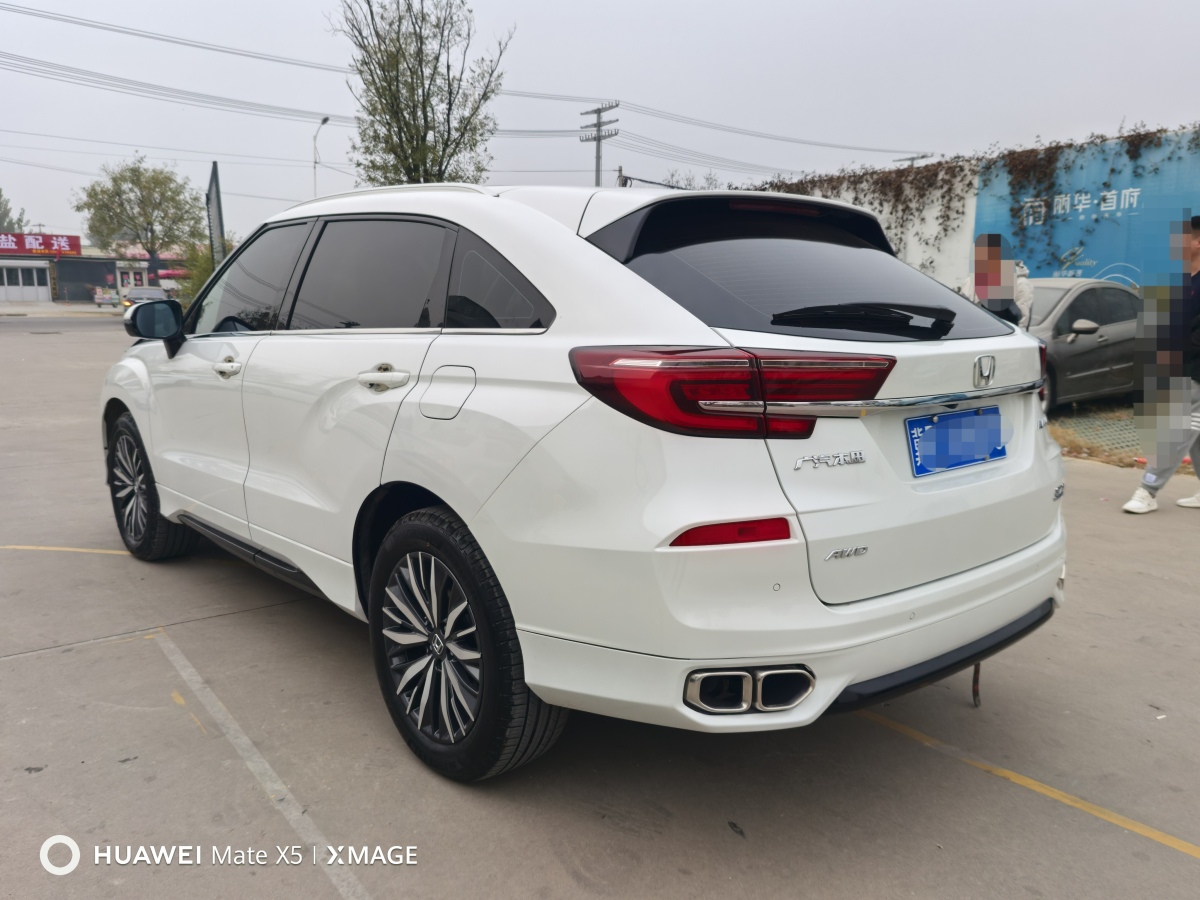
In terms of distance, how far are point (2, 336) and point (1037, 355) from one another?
3079 cm

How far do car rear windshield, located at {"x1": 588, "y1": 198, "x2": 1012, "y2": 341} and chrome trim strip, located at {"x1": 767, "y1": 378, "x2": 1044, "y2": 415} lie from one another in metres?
0.16

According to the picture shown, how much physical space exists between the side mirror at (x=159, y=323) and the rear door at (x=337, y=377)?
37.4 inches

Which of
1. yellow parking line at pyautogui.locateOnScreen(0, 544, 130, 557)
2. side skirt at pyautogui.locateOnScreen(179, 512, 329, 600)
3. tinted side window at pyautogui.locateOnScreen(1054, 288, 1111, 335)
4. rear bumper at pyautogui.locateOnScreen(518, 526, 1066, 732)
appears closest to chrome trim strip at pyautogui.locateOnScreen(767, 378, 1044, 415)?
rear bumper at pyautogui.locateOnScreen(518, 526, 1066, 732)

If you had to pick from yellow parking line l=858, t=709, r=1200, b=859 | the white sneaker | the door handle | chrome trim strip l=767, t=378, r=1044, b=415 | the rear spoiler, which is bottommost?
yellow parking line l=858, t=709, r=1200, b=859

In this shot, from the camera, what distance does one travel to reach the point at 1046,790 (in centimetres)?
263

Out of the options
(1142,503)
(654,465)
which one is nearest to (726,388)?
(654,465)

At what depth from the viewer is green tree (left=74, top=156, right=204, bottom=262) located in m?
56.7

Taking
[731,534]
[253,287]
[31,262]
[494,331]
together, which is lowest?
[731,534]

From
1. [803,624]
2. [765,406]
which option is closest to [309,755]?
[803,624]

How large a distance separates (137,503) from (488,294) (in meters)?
3.08

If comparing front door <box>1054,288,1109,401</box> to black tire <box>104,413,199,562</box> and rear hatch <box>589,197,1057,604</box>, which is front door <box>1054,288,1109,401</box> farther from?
black tire <box>104,413,199,562</box>

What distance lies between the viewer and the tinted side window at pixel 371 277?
2779 millimetres

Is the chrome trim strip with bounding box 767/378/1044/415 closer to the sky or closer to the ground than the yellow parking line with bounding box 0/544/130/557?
closer to the sky

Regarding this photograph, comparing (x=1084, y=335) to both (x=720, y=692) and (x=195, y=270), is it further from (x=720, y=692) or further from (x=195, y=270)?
(x=195, y=270)
